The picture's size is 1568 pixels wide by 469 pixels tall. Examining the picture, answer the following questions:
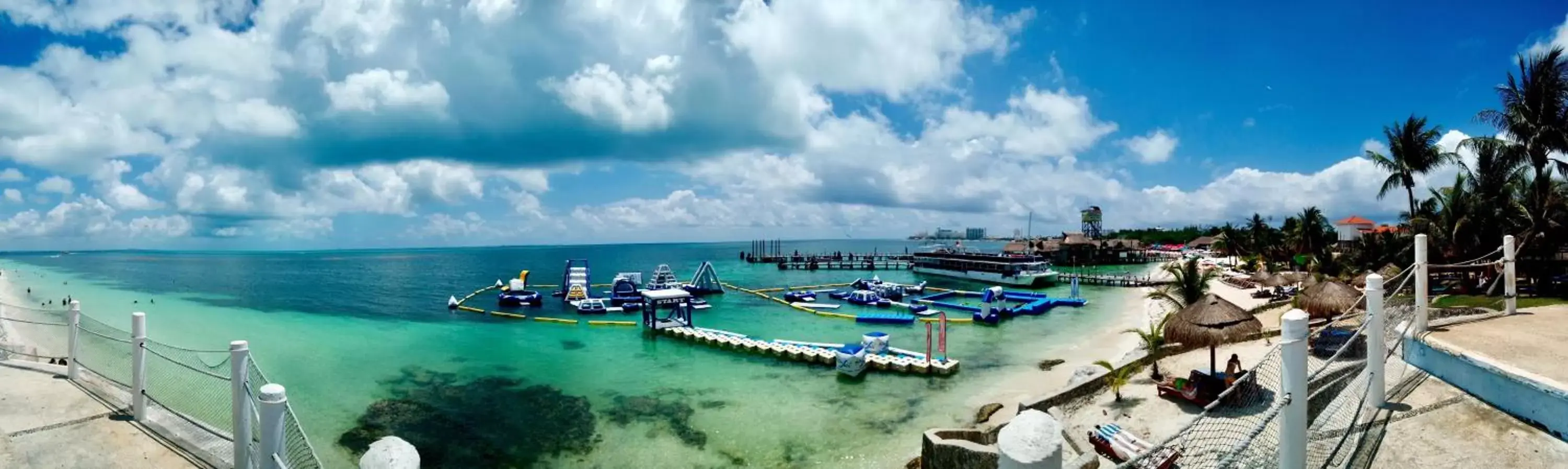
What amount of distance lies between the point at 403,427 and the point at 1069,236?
78.3 m

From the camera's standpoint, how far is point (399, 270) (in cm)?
11031

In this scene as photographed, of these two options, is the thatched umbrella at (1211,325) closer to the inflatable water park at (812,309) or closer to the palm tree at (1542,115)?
the inflatable water park at (812,309)

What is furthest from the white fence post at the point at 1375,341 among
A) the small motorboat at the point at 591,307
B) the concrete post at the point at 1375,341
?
the small motorboat at the point at 591,307

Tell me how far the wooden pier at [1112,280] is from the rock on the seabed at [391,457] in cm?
5085

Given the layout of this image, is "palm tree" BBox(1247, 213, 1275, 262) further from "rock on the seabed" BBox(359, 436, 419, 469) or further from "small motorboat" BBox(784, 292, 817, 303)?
"rock on the seabed" BBox(359, 436, 419, 469)

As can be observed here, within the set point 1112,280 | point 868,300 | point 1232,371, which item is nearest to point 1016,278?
point 1112,280

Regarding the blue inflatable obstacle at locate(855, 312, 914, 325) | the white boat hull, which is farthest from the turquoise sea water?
the white boat hull

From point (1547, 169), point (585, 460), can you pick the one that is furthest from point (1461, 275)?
point (585, 460)

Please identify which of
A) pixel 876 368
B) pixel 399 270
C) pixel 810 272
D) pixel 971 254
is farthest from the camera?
pixel 399 270

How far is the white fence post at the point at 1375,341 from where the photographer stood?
640 centimetres

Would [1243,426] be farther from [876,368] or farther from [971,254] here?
[971,254]

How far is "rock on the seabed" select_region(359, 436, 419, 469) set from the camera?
8.36ft

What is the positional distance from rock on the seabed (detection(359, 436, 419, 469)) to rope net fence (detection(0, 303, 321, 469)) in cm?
345

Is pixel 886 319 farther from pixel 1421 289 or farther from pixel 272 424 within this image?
pixel 272 424
